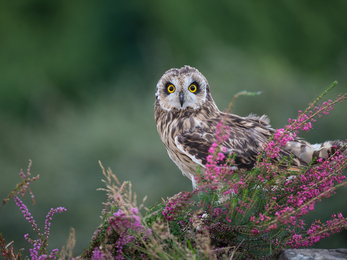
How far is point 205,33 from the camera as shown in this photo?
6.55 meters

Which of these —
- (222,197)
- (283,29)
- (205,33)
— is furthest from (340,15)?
(222,197)

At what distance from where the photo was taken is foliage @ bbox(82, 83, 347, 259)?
2.92 feet

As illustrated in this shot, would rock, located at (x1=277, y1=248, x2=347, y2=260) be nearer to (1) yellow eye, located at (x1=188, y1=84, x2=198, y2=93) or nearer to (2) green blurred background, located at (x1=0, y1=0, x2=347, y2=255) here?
(1) yellow eye, located at (x1=188, y1=84, x2=198, y2=93)

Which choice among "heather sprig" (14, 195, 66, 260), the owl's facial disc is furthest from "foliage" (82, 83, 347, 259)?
the owl's facial disc

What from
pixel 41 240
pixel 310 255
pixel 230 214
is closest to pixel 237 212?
pixel 230 214

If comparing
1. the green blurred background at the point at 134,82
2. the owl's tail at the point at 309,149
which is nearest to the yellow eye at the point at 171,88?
the owl's tail at the point at 309,149

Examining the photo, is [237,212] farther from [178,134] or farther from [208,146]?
[178,134]

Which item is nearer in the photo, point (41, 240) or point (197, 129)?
point (41, 240)

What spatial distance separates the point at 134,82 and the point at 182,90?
13.8ft

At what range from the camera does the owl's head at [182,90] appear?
1.82m

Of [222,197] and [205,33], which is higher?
[205,33]

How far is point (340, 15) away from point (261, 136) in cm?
684

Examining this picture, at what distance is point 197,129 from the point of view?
1729mm

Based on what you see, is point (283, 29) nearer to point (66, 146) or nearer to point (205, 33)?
point (205, 33)
